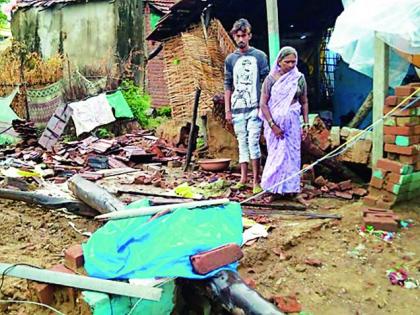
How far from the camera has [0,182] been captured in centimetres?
675

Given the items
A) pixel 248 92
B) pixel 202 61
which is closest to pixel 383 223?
pixel 248 92

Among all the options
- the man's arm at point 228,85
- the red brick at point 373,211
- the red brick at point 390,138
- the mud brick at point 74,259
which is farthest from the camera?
the man's arm at point 228,85

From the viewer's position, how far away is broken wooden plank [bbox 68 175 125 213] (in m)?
4.66

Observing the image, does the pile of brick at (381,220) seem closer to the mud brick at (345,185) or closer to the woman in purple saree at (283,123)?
the woman in purple saree at (283,123)

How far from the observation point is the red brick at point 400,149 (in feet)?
15.5

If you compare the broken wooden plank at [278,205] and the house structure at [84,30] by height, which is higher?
the house structure at [84,30]

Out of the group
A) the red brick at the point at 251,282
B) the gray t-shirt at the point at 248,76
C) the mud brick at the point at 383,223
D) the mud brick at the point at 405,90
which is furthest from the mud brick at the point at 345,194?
the red brick at the point at 251,282

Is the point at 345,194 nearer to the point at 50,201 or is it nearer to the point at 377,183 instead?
the point at 377,183

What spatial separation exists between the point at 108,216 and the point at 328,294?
166 cm

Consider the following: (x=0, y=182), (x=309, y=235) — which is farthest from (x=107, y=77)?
(x=309, y=235)

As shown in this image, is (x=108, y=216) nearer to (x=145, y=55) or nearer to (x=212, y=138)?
(x=212, y=138)

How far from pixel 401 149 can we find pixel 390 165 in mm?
195

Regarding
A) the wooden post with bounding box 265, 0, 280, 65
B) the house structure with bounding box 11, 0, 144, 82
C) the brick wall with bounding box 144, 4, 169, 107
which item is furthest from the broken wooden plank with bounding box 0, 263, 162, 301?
the house structure with bounding box 11, 0, 144, 82

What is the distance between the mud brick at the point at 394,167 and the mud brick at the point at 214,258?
238cm
